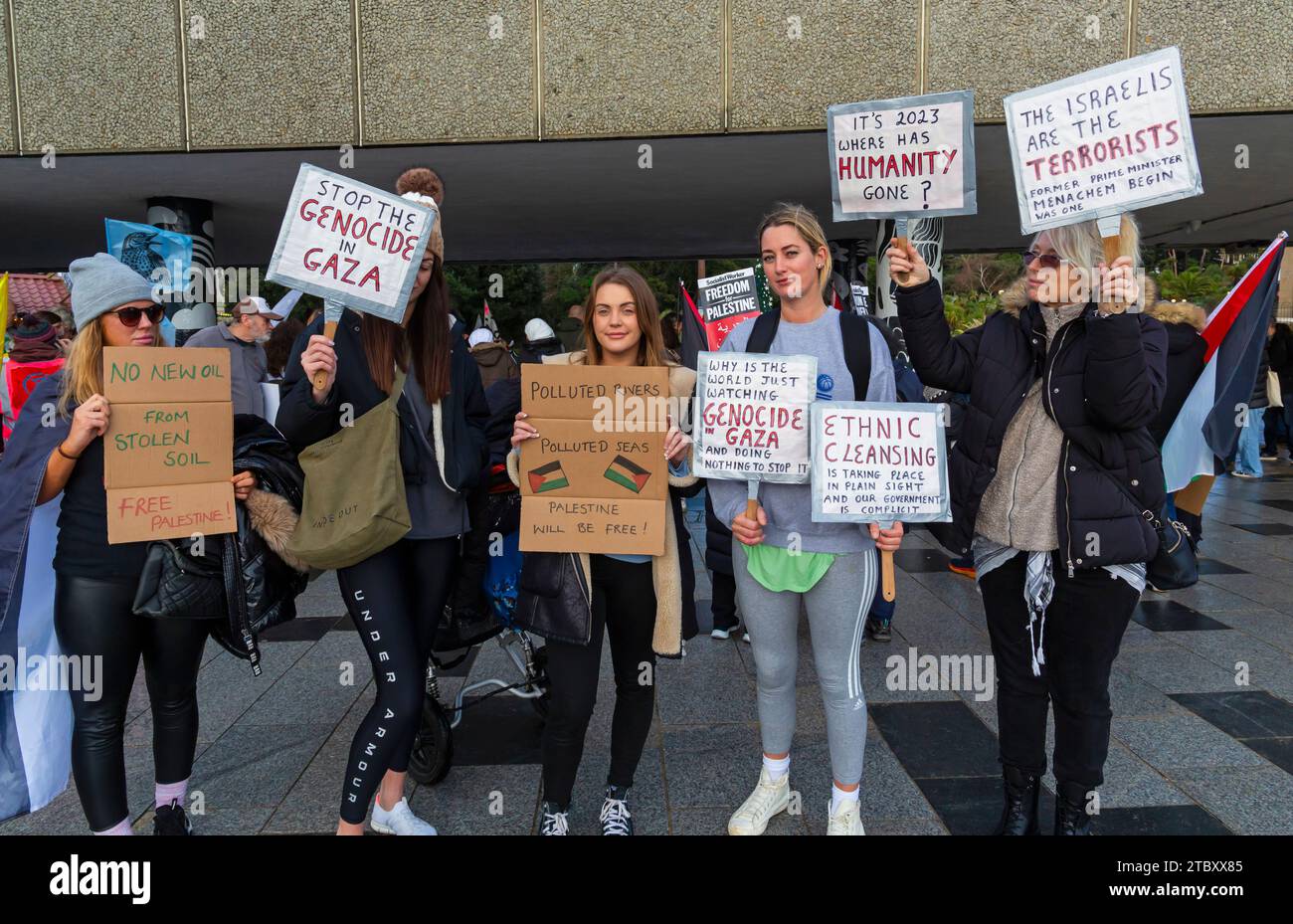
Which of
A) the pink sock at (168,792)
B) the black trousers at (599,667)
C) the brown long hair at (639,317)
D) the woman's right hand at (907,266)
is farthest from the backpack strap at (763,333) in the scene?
the pink sock at (168,792)

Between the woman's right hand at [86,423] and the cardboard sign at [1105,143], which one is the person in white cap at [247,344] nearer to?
the woman's right hand at [86,423]

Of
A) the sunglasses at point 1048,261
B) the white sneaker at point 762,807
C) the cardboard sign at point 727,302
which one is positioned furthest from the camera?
the cardboard sign at point 727,302

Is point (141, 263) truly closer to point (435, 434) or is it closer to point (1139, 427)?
point (435, 434)

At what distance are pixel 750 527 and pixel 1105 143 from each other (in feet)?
5.36

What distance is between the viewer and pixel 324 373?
2.68 meters

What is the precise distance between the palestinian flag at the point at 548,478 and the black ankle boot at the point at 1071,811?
2009 millimetres

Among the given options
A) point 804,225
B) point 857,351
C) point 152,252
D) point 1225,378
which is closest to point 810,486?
point 857,351

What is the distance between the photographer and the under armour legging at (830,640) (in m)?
2.89

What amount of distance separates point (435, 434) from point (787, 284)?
1294mm

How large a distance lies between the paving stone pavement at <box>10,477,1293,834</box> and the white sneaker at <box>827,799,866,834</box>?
174 millimetres

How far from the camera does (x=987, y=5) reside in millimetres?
7750

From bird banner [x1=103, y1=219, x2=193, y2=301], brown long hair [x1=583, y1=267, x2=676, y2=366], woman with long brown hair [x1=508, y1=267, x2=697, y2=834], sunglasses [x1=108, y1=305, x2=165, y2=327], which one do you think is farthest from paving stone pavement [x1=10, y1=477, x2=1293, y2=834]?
bird banner [x1=103, y1=219, x2=193, y2=301]

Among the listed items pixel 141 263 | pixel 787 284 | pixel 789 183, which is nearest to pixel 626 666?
pixel 787 284

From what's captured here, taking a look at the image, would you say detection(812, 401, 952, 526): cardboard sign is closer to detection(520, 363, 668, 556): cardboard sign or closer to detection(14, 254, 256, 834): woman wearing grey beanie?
detection(520, 363, 668, 556): cardboard sign
